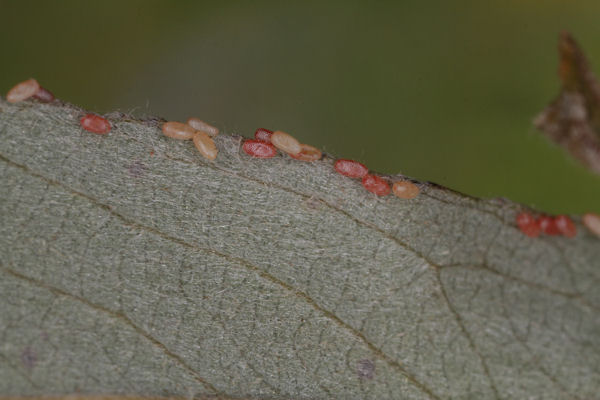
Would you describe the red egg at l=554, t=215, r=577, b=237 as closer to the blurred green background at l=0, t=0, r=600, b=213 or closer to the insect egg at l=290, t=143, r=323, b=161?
the blurred green background at l=0, t=0, r=600, b=213

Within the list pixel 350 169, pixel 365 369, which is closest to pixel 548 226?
pixel 350 169

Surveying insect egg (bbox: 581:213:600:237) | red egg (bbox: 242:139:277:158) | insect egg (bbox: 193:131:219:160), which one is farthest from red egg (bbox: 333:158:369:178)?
insect egg (bbox: 581:213:600:237)

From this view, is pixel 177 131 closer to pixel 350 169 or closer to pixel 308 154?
pixel 308 154

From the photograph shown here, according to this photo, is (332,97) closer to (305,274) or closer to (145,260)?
(305,274)

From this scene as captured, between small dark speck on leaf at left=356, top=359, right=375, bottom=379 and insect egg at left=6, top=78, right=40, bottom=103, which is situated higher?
insect egg at left=6, top=78, right=40, bottom=103

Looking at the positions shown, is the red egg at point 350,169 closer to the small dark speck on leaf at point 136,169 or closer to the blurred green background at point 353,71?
the blurred green background at point 353,71

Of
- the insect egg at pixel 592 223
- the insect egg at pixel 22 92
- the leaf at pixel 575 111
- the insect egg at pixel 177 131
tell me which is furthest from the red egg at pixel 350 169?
the insect egg at pixel 22 92
